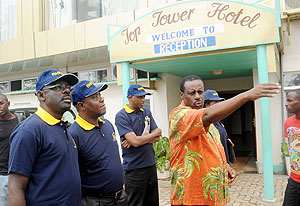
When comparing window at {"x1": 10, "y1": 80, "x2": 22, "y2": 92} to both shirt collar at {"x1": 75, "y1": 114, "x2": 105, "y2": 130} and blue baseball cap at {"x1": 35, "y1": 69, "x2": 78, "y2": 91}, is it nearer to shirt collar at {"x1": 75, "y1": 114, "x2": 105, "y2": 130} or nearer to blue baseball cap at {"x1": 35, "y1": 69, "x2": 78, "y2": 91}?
shirt collar at {"x1": 75, "y1": 114, "x2": 105, "y2": 130}

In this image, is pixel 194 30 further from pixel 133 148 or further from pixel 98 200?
pixel 98 200

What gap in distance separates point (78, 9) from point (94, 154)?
8.45 metres

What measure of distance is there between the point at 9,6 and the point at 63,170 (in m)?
11.7

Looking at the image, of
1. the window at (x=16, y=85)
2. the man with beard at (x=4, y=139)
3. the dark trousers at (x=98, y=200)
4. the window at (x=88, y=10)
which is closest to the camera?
the dark trousers at (x=98, y=200)

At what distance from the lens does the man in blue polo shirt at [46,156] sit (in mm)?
1851

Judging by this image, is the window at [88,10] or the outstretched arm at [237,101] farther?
the window at [88,10]

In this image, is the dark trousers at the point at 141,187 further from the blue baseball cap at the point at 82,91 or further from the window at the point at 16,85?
the window at the point at 16,85

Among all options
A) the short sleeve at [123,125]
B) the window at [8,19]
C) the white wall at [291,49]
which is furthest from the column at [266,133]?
the window at [8,19]

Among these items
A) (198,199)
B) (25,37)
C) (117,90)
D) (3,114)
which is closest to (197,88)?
(198,199)

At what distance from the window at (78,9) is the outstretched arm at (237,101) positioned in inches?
300

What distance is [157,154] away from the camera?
6.93 m

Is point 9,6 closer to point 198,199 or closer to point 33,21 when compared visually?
point 33,21

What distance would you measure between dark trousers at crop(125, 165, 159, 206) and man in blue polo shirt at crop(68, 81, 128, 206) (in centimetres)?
86

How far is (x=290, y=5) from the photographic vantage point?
7.23 m
